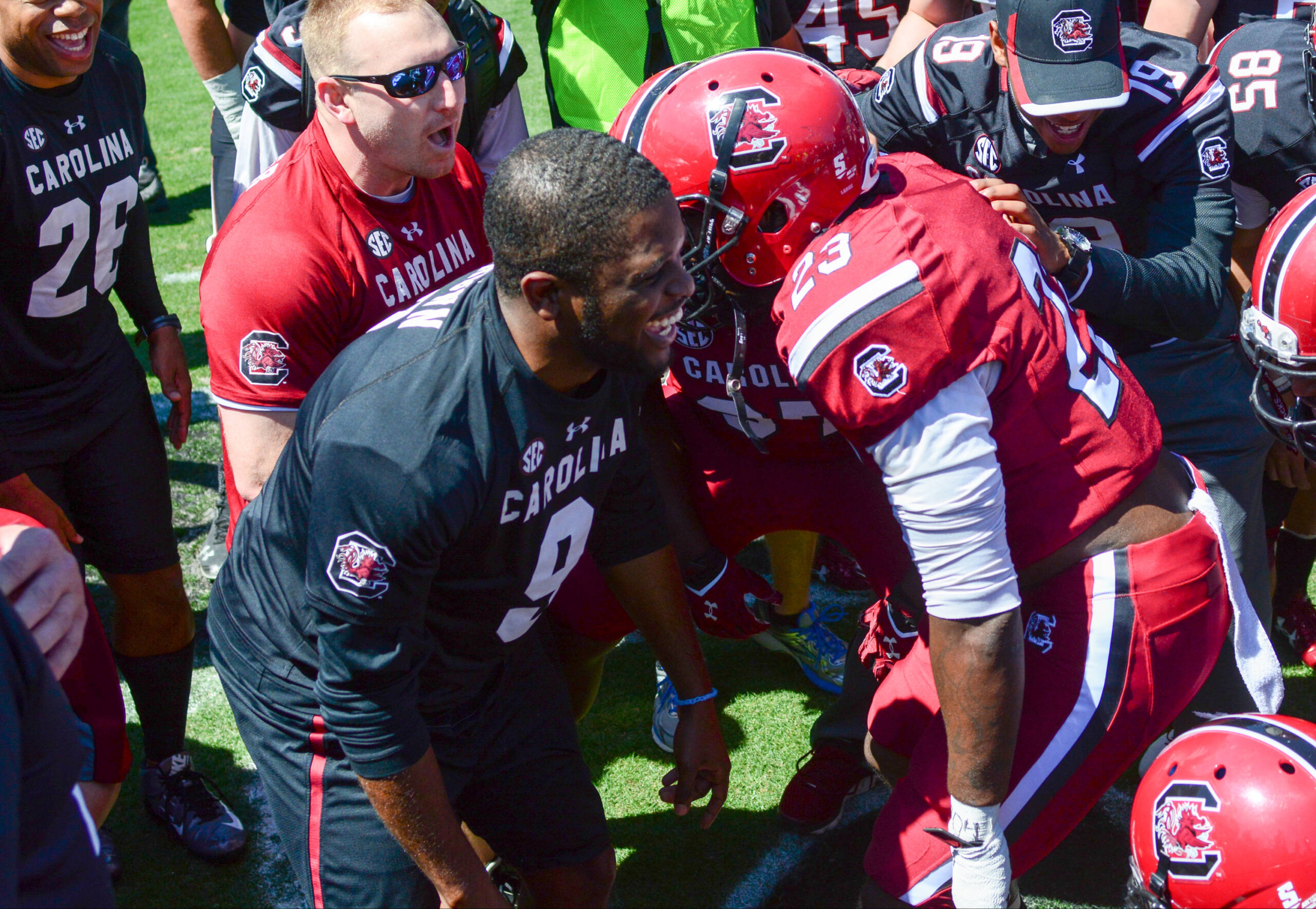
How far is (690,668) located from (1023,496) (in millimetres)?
835

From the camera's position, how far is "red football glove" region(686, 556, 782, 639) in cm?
299

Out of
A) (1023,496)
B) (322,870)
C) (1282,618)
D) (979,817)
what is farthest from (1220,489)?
(322,870)

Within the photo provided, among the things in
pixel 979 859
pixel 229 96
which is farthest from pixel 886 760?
pixel 229 96

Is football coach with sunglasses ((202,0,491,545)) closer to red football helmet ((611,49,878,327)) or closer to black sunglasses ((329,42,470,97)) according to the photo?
black sunglasses ((329,42,470,97))

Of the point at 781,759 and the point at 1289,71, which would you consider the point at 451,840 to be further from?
the point at 1289,71

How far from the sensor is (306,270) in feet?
8.63

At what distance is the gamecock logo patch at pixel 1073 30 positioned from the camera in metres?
3.00

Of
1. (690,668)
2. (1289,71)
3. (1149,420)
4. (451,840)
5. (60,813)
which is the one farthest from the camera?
(1289,71)

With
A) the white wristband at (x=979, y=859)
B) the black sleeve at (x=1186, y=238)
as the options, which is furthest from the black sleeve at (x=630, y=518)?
the black sleeve at (x=1186, y=238)

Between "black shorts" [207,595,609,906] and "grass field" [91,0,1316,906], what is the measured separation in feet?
2.17

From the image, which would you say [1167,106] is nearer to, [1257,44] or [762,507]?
[1257,44]

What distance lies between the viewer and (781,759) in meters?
3.53

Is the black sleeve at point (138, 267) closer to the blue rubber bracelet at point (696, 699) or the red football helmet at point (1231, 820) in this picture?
the blue rubber bracelet at point (696, 699)

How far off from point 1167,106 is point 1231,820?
1.94 meters
